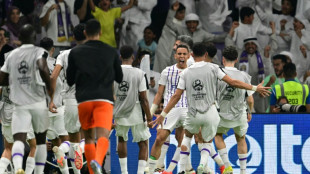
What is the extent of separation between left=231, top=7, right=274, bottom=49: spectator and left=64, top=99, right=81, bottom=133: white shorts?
6215 mm

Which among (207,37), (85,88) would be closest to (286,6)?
(207,37)

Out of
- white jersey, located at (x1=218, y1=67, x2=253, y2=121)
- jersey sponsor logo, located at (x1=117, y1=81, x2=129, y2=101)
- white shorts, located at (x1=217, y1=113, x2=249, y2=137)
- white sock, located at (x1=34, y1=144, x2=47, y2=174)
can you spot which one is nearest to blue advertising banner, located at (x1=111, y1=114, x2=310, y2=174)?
white shorts, located at (x1=217, y1=113, x2=249, y2=137)

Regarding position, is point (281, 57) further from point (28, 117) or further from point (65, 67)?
point (28, 117)

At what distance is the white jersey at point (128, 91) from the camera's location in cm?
1386

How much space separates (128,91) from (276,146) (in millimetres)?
4057

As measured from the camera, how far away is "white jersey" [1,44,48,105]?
11539 mm

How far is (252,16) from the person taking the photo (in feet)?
64.5

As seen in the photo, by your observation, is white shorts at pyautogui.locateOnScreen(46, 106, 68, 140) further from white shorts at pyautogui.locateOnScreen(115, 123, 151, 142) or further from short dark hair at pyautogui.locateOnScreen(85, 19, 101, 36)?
short dark hair at pyautogui.locateOnScreen(85, 19, 101, 36)

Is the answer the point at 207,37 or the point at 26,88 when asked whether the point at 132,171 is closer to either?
the point at 207,37

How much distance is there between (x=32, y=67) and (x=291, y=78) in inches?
300

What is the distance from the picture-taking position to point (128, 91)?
1390 cm

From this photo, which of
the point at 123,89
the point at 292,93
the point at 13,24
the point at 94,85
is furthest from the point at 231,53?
the point at 13,24

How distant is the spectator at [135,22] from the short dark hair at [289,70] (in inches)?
143

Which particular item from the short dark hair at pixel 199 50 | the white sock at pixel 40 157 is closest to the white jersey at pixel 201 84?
the short dark hair at pixel 199 50
